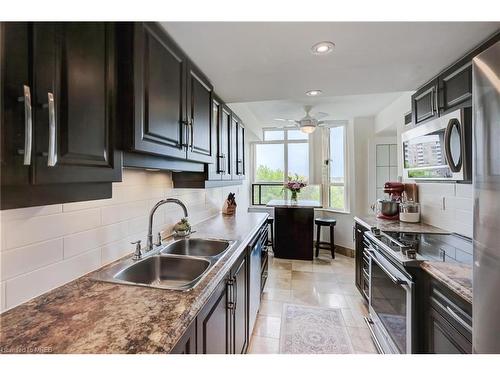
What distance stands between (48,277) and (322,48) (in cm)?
176

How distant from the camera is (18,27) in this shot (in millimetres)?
583

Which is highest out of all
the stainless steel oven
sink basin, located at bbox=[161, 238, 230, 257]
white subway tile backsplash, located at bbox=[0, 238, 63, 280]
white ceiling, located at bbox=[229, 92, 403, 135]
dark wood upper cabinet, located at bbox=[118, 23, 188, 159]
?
white ceiling, located at bbox=[229, 92, 403, 135]

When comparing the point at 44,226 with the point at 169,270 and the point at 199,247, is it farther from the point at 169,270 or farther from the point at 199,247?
the point at 199,247

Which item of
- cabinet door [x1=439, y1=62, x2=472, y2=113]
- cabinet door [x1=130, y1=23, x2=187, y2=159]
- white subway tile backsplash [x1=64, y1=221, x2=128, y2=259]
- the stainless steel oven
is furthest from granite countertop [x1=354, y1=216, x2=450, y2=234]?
white subway tile backsplash [x1=64, y1=221, x2=128, y2=259]

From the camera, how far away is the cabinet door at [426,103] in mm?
1713

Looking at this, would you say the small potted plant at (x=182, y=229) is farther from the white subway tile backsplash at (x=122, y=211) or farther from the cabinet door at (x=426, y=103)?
the cabinet door at (x=426, y=103)

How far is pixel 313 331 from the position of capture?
6.78 feet

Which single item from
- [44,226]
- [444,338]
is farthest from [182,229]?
[444,338]

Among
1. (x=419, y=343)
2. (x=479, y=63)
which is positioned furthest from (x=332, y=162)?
(x=479, y=63)

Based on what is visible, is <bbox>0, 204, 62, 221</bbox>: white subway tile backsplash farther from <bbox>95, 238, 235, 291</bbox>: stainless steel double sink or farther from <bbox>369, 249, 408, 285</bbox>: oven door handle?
<bbox>369, 249, 408, 285</bbox>: oven door handle

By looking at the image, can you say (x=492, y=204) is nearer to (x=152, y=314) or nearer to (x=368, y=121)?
(x=152, y=314)

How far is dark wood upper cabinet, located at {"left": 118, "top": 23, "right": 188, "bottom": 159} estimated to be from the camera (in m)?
0.94

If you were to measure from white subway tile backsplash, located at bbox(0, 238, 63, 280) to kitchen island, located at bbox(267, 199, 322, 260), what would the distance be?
10.8 ft

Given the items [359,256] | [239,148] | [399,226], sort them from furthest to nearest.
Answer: [239,148]
[359,256]
[399,226]
